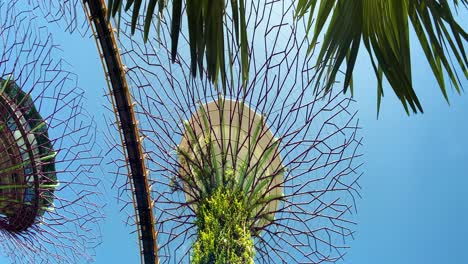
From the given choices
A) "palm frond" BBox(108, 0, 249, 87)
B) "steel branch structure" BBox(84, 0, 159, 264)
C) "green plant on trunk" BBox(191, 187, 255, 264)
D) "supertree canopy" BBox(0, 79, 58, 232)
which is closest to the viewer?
"palm frond" BBox(108, 0, 249, 87)

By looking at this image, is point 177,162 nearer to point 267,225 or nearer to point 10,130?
point 267,225

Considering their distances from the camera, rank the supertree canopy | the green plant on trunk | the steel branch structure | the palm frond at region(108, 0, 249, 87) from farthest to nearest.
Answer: the steel branch structure, the supertree canopy, the green plant on trunk, the palm frond at region(108, 0, 249, 87)

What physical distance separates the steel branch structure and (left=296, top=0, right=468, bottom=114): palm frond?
17.4 feet

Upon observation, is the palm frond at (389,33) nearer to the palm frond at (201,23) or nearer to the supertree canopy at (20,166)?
the palm frond at (201,23)

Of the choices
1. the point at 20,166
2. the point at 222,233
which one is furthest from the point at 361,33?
the point at 20,166

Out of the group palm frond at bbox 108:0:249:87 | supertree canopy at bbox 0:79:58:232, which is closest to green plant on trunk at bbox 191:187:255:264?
supertree canopy at bbox 0:79:58:232

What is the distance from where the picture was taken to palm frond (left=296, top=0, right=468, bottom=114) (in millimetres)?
4637

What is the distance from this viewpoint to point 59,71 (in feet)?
28.0

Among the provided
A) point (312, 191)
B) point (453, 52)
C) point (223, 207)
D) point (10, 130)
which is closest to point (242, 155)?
point (312, 191)

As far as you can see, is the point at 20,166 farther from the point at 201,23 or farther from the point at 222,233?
the point at 201,23

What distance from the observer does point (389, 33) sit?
4793 millimetres

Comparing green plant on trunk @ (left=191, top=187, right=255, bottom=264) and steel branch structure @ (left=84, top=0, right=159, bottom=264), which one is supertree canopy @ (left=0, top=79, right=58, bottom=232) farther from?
green plant on trunk @ (left=191, top=187, right=255, bottom=264)

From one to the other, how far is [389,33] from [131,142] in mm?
6572

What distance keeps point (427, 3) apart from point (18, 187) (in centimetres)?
593
